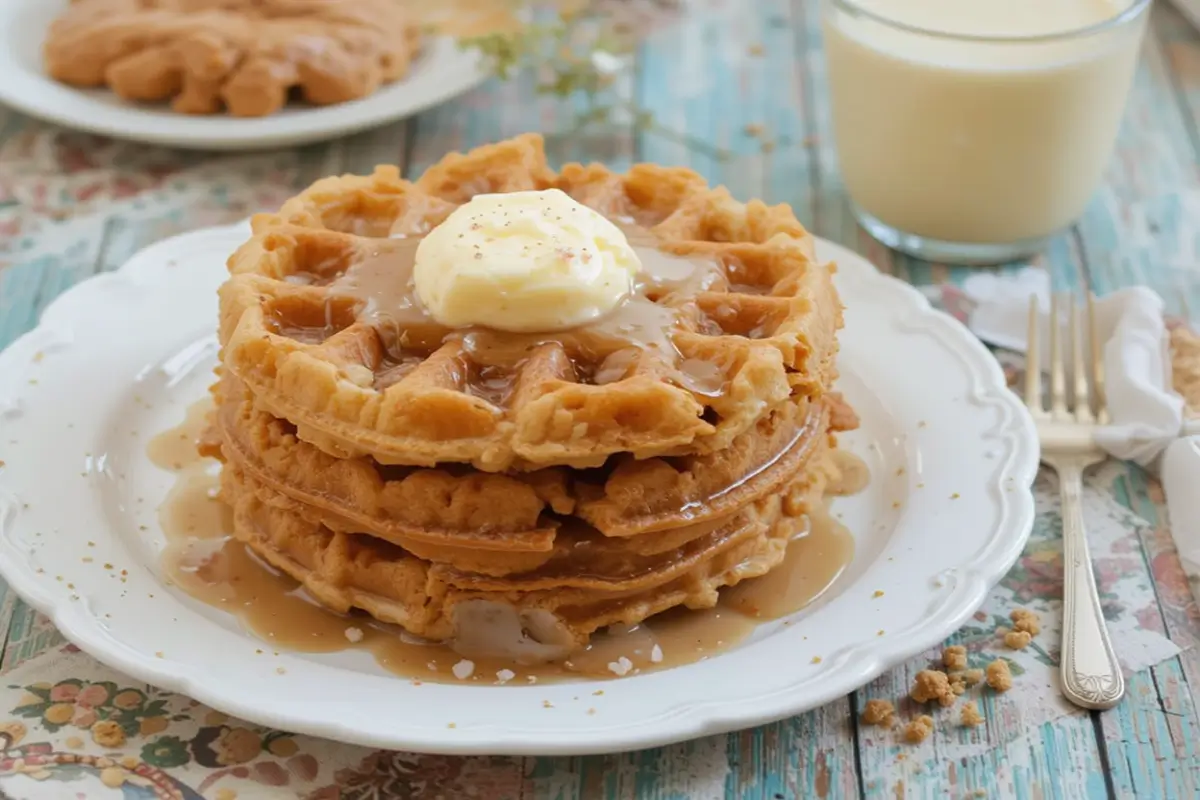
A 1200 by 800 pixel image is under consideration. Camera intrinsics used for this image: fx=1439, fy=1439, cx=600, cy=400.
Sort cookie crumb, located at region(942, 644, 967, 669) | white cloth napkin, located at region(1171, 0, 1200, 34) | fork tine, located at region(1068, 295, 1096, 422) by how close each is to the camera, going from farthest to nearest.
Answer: white cloth napkin, located at region(1171, 0, 1200, 34) → fork tine, located at region(1068, 295, 1096, 422) → cookie crumb, located at region(942, 644, 967, 669)

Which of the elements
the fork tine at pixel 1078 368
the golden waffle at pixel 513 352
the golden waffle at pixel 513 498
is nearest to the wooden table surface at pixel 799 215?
the fork tine at pixel 1078 368

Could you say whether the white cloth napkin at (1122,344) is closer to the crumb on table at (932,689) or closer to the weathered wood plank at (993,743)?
the weathered wood plank at (993,743)

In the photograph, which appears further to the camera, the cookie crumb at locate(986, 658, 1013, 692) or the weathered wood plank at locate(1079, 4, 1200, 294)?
the weathered wood plank at locate(1079, 4, 1200, 294)

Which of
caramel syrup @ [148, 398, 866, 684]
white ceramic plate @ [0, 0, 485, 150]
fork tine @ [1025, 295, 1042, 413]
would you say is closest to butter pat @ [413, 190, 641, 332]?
caramel syrup @ [148, 398, 866, 684]

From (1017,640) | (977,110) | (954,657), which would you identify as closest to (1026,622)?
(1017,640)

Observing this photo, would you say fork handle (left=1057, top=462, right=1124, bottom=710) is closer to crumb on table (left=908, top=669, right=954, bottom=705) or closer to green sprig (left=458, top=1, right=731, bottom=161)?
crumb on table (left=908, top=669, right=954, bottom=705)

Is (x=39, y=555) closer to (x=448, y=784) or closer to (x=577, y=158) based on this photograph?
(x=448, y=784)
